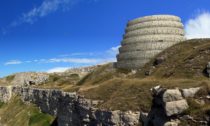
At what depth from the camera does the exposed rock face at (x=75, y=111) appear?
42062 millimetres

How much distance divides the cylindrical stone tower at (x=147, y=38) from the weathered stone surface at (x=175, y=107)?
49134 millimetres

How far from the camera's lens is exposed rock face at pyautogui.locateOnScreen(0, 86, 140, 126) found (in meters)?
42.1

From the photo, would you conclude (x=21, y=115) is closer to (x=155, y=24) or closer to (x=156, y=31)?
(x=156, y=31)

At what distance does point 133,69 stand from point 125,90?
31902mm

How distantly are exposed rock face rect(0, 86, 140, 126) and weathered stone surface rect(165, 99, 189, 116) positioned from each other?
10.6 meters

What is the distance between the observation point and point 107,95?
2020 inches

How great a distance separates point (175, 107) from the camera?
3038 cm

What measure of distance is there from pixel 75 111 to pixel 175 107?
2920 centimetres

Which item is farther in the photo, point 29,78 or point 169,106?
point 29,78

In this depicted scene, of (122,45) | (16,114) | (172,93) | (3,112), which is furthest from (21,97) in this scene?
(172,93)

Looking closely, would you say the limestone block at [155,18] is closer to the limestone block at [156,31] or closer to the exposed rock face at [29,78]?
the limestone block at [156,31]

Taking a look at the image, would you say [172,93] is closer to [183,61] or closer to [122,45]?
[183,61]

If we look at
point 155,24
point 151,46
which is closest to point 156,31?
point 155,24

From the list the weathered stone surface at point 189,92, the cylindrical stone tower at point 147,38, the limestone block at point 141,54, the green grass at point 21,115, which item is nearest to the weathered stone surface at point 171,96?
the weathered stone surface at point 189,92
